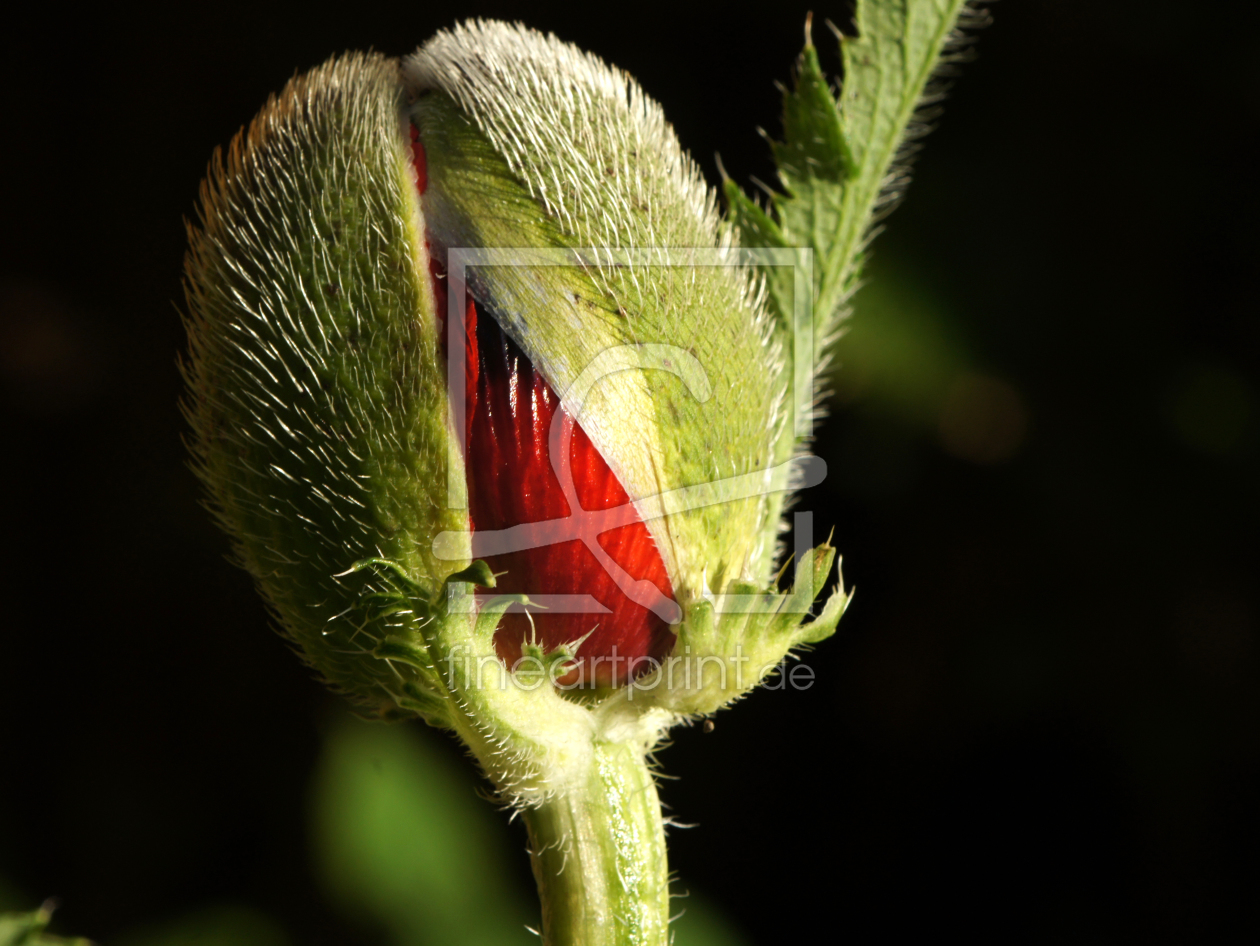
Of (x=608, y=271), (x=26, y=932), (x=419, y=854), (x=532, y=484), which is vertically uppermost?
(x=608, y=271)

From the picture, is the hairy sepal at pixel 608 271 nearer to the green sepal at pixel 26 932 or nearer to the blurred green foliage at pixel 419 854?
the green sepal at pixel 26 932

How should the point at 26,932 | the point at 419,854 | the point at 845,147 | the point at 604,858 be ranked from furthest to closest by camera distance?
1. the point at 419,854
2. the point at 845,147
3. the point at 604,858
4. the point at 26,932

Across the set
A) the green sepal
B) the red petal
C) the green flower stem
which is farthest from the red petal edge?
the green sepal

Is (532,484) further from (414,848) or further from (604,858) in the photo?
(414,848)

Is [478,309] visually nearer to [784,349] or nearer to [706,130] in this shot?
[784,349]

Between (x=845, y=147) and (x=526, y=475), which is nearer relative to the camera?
(x=526, y=475)

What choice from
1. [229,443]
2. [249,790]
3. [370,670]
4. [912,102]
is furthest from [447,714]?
[249,790]

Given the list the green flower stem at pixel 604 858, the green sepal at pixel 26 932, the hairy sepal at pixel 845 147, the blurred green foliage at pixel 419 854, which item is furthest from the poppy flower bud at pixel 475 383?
the blurred green foliage at pixel 419 854

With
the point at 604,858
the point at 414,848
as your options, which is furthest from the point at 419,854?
the point at 604,858

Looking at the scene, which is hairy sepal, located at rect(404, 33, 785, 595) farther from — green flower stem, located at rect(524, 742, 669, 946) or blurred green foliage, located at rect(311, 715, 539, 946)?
blurred green foliage, located at rect(311, 715, 539, 946)
